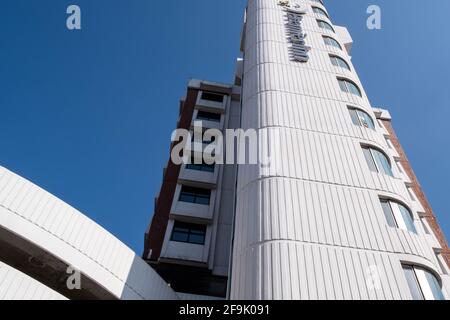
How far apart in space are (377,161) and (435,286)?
6166mm

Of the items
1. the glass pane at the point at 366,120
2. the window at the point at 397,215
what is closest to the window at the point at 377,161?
the window at the point at 397,215

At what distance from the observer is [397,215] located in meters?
12.9

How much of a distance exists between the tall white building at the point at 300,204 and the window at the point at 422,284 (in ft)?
0.14

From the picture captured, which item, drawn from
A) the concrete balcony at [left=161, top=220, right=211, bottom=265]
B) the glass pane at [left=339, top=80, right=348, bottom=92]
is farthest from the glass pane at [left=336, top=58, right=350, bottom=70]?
the concrete balcony at [left=161, top=220, right=211, bottom=265]

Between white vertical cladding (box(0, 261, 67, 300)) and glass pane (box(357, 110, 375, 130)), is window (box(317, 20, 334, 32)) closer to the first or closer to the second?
glass pane (box(357, 110, 375, 130))

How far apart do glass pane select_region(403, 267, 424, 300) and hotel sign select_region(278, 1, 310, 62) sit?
1485cm

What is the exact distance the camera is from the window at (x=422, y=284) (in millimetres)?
10191

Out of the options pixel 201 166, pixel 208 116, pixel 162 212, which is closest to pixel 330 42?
pixel 208 116

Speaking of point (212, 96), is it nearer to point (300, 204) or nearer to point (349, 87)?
point (349, 87)

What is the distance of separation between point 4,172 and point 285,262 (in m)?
11.3

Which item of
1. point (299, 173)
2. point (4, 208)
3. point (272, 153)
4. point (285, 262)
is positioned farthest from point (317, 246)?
point (4, 208)

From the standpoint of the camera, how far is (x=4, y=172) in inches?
487

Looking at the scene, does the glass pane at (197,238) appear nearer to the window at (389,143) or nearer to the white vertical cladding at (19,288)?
the white vertical cladding at (19,288)

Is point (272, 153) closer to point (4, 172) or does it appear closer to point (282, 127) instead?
point (282, 127)
